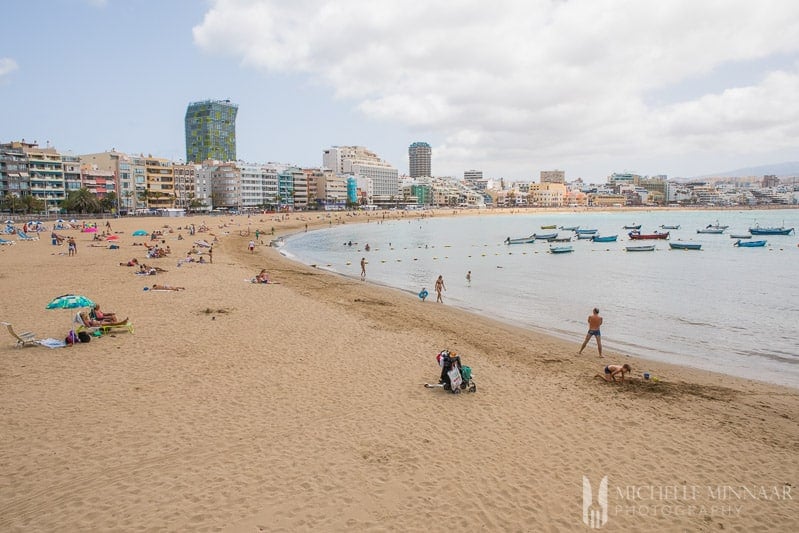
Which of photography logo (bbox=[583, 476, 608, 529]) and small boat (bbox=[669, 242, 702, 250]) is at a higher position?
small boat (bbox=[669, 242, 702, 250])

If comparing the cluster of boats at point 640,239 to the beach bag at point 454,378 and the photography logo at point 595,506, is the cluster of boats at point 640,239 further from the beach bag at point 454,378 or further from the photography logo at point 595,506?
the photography logo at point 595,506

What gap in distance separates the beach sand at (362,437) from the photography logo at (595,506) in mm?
82

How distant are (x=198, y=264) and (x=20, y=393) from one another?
22.3 m

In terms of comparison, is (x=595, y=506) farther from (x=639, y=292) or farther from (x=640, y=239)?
(x=640, y=239)

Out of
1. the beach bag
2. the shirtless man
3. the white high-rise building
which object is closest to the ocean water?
the shirtless man

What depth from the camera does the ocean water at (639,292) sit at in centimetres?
1677

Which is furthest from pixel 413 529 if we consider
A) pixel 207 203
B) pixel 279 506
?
pixel 207 203

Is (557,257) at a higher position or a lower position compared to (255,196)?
lower

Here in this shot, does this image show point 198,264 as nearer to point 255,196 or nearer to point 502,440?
point 502,440

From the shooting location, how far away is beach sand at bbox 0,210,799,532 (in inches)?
250

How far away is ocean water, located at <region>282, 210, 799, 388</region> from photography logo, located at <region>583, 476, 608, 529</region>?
8.39 metres

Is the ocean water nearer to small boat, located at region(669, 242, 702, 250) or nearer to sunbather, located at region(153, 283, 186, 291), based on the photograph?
small boat, located at region(669, 242, 702, 250)

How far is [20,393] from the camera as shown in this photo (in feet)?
31.7

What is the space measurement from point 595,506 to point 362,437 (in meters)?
3.71
